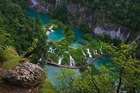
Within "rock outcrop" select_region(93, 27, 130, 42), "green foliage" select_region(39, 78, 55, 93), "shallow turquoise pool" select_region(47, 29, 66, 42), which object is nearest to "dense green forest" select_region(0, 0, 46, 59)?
"shallow turquoise pool" select_region(47, 29, 66, 42)

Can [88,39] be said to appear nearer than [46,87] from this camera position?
No

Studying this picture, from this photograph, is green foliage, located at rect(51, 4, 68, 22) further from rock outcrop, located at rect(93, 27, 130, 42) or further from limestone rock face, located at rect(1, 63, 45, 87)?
limestone rock face, located at rect(1, 63, 45, 87)

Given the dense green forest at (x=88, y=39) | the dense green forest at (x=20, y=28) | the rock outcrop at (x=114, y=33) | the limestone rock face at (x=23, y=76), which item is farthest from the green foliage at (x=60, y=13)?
the limestone rock face at (x=23, y=76)

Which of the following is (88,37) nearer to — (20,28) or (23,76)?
(20,28)

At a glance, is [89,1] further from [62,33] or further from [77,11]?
[62,33]

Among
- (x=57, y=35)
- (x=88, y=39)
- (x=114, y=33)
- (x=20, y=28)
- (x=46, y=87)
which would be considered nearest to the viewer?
(x=46, y=87)

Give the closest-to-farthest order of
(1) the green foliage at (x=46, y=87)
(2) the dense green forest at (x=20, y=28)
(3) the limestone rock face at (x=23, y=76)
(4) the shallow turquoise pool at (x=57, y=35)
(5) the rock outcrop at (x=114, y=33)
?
(3) the limestone rock face at (x=23, y=76) → (1) the green foliage at (x=46, y=87) → (2) the dense green forest at (x=20, y=28) → (4) the shallow turquoise pool at (x=57, y=35) → (5) the rock outcrop at (x=114, y=33)

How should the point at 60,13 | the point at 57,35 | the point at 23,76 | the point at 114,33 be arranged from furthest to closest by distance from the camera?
1. the point at 60,13
2. the point at 114,33
3. the point at 57,35
4. the point at 23,76

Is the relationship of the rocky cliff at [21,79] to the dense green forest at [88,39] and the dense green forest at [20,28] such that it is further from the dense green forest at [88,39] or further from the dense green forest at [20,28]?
the dense green forest at [20,28]

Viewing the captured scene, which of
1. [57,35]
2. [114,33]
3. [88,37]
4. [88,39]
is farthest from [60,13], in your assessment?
[88,39]
